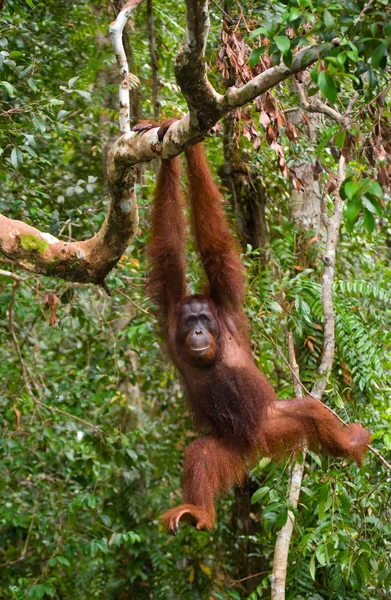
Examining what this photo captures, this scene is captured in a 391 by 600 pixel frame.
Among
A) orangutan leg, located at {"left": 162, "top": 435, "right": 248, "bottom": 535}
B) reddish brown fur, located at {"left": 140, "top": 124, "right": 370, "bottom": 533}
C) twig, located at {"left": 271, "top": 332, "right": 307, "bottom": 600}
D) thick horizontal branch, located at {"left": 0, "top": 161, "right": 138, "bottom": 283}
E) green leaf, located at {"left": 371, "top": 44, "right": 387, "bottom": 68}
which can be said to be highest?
→ green leaf, located at {"left": 371, "top": 44, "right": 387, "bottom": 68}

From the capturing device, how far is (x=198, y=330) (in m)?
4.57

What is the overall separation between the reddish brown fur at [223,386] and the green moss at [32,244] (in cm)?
92

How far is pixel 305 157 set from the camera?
15.7 ft

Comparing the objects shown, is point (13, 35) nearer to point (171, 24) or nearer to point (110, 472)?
point (171, 24)

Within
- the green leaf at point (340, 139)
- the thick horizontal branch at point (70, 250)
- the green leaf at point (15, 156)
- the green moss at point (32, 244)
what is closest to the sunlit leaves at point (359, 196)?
the green leaf at point (340, 139)

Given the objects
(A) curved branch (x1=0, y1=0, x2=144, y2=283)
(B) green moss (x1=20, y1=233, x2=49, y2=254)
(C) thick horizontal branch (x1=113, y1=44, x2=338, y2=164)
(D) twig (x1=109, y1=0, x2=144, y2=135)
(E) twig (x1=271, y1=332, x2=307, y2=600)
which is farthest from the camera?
(E) twig (x1=271, y1=332, x2=307, y2=600)

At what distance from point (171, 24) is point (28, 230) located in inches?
138

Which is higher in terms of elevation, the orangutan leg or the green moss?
the green moss

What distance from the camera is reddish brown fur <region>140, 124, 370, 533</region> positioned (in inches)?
181

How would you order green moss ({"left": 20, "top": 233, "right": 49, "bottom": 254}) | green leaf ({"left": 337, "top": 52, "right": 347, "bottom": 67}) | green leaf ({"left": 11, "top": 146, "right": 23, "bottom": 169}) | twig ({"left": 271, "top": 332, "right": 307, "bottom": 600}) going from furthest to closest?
green leaf ({"left": 11, "top": 146, "right": 23, "bottom": 169})
twig ({"left": 271, "top": 332, "right": 307, "bottom": 600})
green moss ({"left": 20, "top": 233, "right": 49, "bottom": 254})
green leaf ({"left": 337, "top": 52, "right": 347, "bottom": 67})

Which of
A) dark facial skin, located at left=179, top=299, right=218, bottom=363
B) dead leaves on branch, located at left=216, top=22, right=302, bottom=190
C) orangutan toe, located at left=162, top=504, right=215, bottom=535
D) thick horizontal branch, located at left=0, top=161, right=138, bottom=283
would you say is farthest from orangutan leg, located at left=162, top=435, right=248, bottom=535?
dead leaves on branch, located at left=216, top=22, right=302, bottom=190

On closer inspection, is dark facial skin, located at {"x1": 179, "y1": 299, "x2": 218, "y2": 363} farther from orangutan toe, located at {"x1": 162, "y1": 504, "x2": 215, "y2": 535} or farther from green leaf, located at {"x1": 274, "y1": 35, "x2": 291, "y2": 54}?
green leaf, located at {"x1": 274, "y1": 35, "x2": 291, "y2": 54}

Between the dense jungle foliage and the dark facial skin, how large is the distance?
1.60ft

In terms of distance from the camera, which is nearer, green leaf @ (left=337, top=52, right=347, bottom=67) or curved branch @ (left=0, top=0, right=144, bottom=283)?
green leaf @ (left=337, top=52, right=347, bottom=67)
